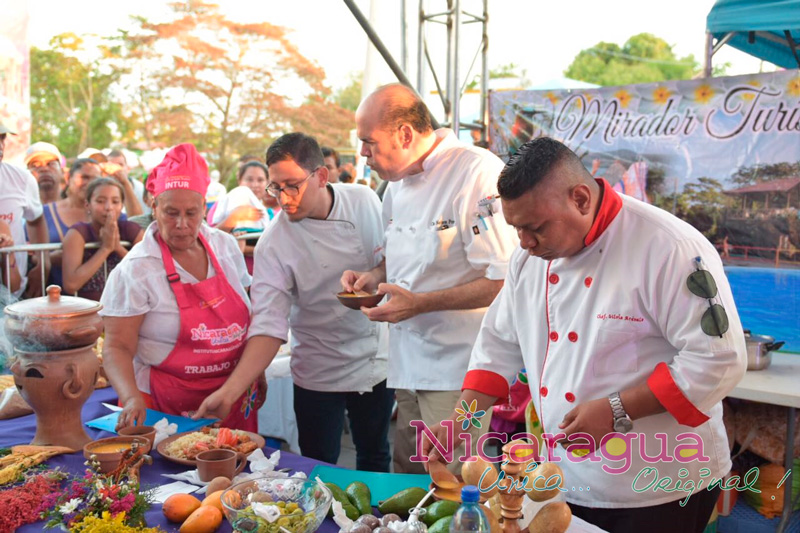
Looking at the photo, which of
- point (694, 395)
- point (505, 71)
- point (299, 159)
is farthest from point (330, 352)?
point (505, 71)

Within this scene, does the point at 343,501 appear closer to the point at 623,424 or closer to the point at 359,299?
the point at 623,424

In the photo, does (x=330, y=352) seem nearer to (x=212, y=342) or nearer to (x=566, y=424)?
(x=212, y=342)

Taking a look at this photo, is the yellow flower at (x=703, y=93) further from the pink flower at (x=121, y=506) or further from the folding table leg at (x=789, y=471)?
the pink flower at (x=121, y=506)

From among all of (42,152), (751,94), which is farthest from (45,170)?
(751,94)

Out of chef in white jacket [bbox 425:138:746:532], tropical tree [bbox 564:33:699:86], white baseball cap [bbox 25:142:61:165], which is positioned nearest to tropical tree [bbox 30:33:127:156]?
white baseball cap [bbox 25:142:61:165]

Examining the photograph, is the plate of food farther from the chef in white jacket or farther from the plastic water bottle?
the plastic water bottle

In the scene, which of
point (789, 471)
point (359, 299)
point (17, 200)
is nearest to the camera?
point (359, 299)

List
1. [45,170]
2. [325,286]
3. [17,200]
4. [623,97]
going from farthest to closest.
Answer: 1. [45,170]
2. [17,200]
3. [623,97]
4. [325,286]

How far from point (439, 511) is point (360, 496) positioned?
10.7 inches

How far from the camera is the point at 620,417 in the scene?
1.68 m

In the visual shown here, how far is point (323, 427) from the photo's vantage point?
307cm

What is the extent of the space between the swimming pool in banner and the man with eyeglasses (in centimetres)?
239

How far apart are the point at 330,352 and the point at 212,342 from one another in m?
0.57

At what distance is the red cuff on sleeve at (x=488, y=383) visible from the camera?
205cm
